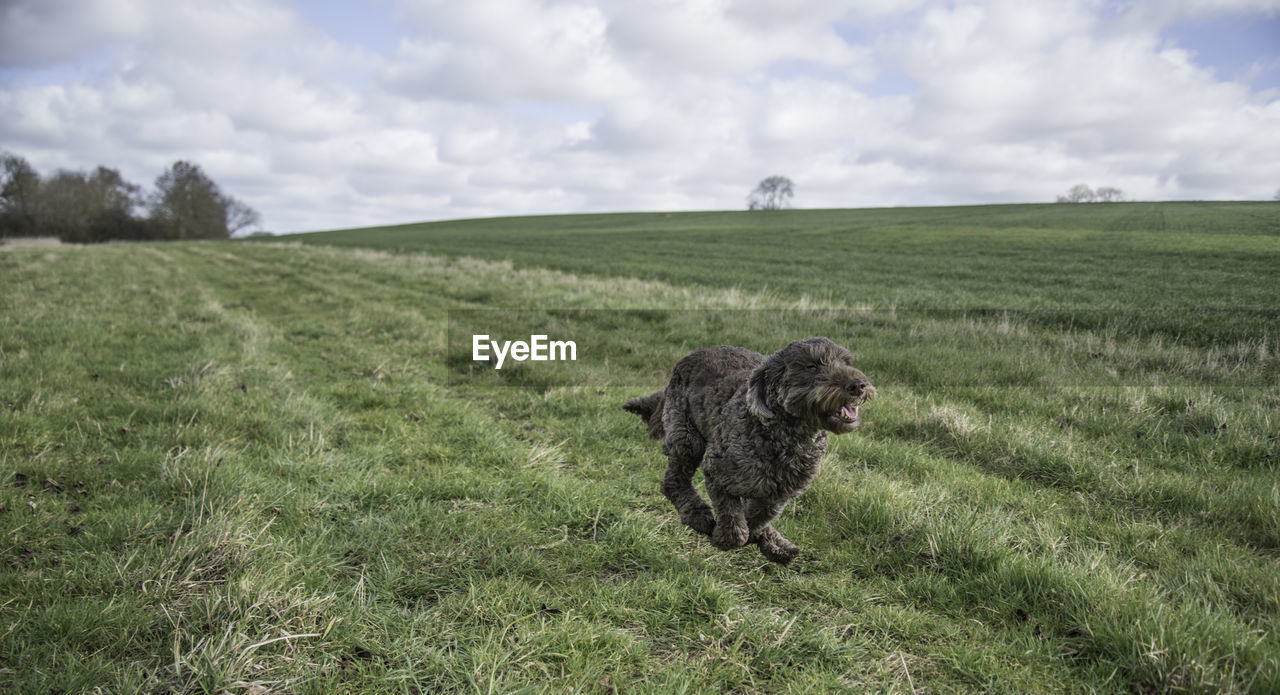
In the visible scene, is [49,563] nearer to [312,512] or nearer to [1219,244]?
[312,512]

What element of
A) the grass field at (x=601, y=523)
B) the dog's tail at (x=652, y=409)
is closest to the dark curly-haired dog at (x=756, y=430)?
the grass field at (x=601, y=523)

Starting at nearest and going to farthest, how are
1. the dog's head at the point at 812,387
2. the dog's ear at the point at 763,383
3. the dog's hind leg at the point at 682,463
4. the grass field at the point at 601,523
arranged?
1. the grass field at the point at 601,523
2. the dog's head at the point at 812,387
3. the dog's ear at the point at 763,383
4. the dog's hind leg at the point at 682,463

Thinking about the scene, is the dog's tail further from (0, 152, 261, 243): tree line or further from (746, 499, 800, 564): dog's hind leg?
(0, 152, 261, 243): tree line

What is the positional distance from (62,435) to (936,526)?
286 inches

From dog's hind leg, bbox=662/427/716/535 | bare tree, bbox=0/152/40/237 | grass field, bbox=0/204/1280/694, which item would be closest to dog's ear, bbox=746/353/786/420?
dog's hind leg, bbox=662/427/716/535

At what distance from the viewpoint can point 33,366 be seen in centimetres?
743

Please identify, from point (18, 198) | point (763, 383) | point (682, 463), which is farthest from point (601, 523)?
point (18, 198)

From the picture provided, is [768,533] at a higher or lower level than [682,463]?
lower

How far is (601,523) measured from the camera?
4570mm

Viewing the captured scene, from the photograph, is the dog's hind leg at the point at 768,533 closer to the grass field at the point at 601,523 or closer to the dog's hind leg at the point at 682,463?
the grass field at the point at 601,523

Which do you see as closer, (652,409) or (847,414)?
(847,414)

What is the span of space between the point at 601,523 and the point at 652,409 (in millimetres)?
1243

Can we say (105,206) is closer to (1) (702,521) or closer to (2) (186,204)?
(2) (186,204)

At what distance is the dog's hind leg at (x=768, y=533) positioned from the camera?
405 centimetres
